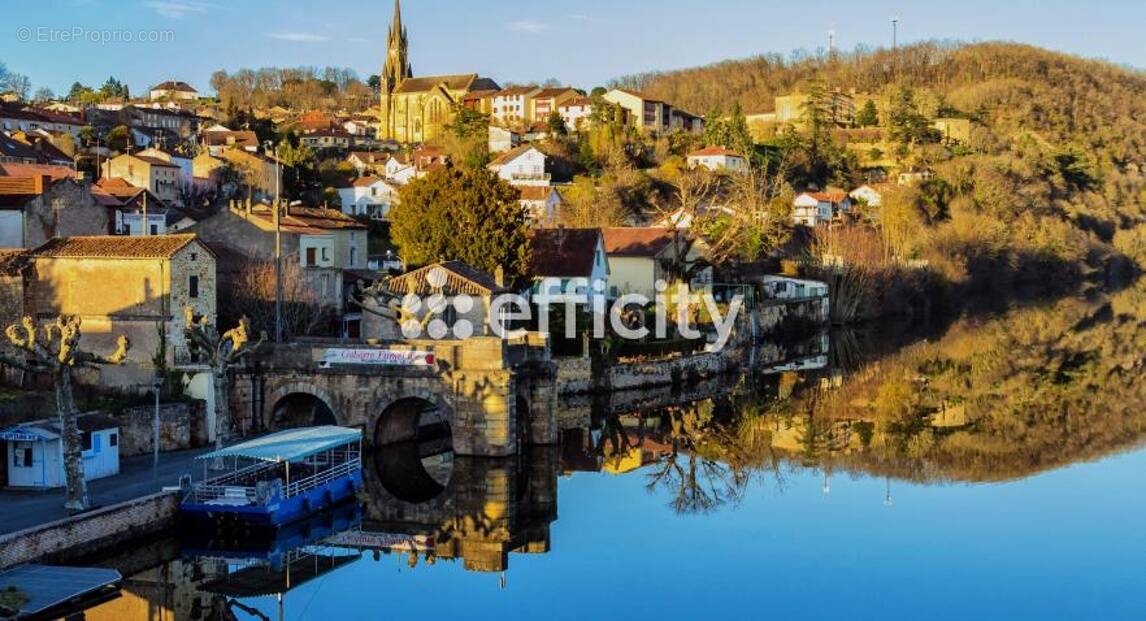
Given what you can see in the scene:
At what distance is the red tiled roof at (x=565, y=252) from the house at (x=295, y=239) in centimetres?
879

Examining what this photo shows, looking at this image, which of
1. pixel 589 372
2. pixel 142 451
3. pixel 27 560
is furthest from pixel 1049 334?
pixel 27 560

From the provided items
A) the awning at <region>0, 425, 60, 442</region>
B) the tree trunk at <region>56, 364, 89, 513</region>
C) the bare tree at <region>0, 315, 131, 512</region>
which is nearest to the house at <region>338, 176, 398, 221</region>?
the awning at <region>0, 425, 60, 442</region>

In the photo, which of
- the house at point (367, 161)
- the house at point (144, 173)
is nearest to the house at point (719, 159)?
the house at point (367, 161)

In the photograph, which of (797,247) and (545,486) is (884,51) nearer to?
(797,247)

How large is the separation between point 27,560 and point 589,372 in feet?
87.8

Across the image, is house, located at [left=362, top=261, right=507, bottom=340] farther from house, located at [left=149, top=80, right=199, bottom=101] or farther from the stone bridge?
house, located at [left=149, top=80, right=199, bottom=101]

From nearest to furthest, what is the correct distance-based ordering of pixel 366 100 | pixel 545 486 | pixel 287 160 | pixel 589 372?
pixel 545 486
pixel 589 372
pixel 287 160
pixel 366 100

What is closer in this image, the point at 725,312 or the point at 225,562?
the point at 225,562

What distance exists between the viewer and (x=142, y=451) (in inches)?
1159

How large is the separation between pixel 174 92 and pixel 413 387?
13595cm

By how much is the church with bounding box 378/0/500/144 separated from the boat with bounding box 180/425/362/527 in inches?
3715

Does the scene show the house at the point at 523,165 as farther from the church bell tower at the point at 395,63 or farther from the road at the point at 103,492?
the road at the point at 103,492

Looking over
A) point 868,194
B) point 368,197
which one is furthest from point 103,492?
point 868,194

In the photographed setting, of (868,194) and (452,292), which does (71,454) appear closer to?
(452,292)
